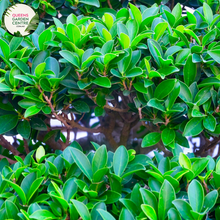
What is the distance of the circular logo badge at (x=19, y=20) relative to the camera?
44.9 inches

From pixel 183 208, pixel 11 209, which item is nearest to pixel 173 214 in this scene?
pixel 183 208

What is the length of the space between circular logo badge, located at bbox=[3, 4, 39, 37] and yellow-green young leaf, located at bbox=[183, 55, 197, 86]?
670mm

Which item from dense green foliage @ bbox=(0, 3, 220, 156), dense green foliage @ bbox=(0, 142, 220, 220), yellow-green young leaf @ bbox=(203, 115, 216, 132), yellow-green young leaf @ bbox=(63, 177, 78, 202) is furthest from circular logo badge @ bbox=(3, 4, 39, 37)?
yellow-green young leaf @ bbox=(203, 115, 216, 132)

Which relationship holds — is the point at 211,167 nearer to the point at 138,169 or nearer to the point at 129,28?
the point at 138,169

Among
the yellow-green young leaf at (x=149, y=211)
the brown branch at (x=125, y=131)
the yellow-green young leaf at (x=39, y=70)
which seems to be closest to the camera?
the yellow-green young leaf at (x=149, y=211)

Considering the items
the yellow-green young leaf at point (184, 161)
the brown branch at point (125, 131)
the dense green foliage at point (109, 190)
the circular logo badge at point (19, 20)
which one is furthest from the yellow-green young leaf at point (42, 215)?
the brown branch at point (125, 131)

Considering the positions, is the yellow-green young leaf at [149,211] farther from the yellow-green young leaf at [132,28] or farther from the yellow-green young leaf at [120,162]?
the yellow-green young leaf at [132,28]

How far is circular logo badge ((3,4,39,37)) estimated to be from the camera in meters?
1.14

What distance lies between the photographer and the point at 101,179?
778 mm

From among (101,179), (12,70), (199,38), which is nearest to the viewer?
A: (101,179)

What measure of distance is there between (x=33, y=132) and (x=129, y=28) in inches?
28.8

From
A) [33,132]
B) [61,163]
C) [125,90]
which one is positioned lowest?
[33,132]

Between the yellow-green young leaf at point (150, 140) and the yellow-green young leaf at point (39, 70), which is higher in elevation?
the yellow-green young leaf at point (39, 70)

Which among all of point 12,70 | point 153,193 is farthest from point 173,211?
point 12,70
